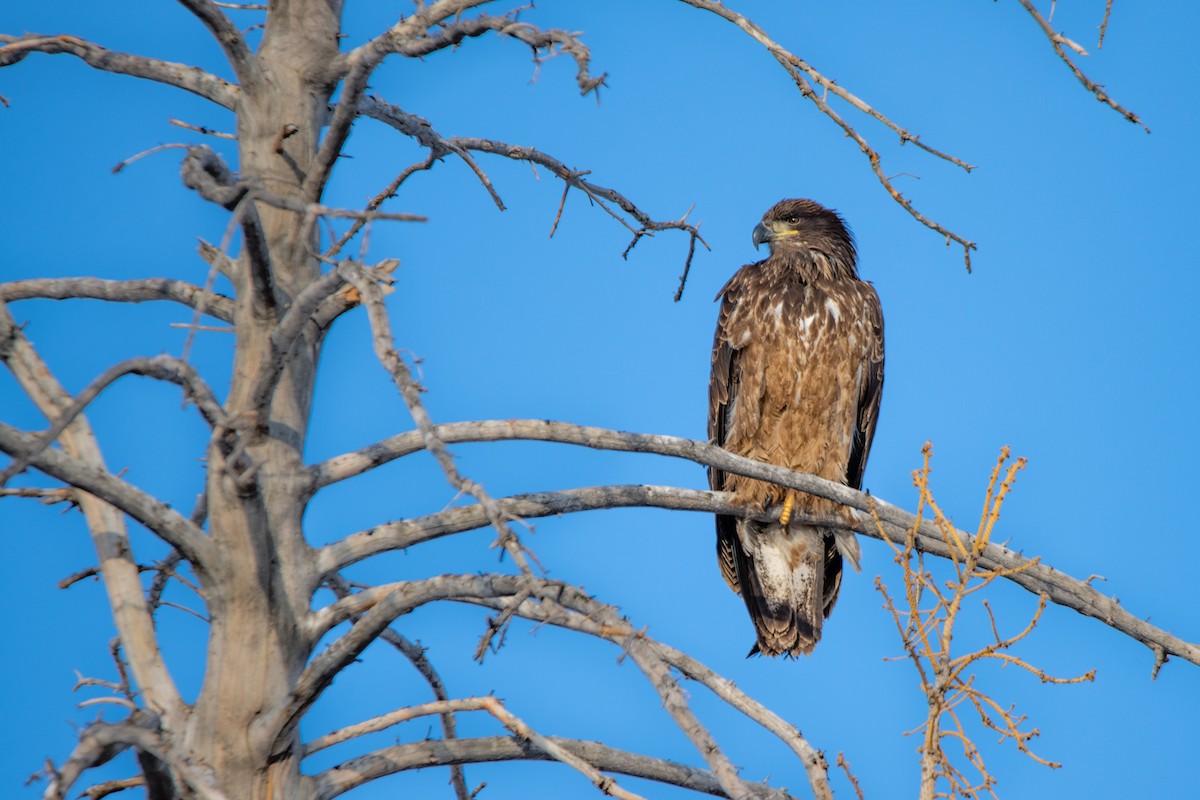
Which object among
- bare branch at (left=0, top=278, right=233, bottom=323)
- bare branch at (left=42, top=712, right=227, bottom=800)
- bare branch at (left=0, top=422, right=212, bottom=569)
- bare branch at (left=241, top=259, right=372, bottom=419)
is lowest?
bare branch at (left=42, top=712, right=227, bottom=800)

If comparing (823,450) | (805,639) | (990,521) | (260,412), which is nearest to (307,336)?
(260,412)

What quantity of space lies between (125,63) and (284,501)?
149 centimetres

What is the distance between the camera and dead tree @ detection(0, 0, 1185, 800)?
134 inches

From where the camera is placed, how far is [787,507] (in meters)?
6.59

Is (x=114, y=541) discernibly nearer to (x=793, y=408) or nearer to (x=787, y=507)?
(x=787, y=507)

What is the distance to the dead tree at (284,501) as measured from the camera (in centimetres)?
339

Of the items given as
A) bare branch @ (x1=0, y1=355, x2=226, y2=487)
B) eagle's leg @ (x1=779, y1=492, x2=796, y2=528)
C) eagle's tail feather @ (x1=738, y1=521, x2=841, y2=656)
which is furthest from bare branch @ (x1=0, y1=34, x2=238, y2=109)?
eagle's tail feather @ (x1=738, y1=521, x2=841, y2=656)

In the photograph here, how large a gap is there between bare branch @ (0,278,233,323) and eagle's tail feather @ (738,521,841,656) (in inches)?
146

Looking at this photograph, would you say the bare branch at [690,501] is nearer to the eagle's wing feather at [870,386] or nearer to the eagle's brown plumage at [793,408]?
the eagle's brown plumage at [793,408]

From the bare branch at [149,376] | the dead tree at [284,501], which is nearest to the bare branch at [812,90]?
the dead tree at [284,501]

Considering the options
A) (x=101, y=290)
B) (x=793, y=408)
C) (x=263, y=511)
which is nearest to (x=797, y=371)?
(x=793, y=408)

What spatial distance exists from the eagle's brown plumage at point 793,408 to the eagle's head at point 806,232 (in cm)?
2

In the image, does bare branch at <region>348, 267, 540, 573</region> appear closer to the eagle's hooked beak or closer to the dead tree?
the dead tree

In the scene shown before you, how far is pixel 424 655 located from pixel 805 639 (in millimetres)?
2933
